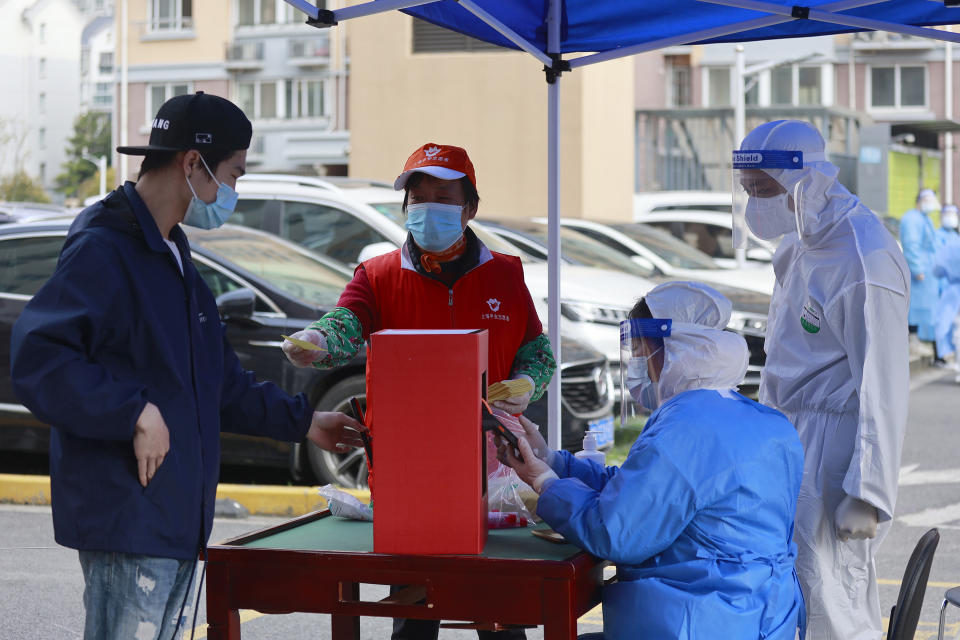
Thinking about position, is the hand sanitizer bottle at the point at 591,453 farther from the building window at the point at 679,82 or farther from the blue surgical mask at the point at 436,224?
the building window at the point at 679,82

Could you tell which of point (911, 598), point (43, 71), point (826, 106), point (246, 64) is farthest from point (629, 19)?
point (43, 71)

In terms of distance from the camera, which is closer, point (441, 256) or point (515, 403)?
point (515, 403)

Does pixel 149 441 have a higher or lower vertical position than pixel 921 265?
lower

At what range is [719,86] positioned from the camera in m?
49.0

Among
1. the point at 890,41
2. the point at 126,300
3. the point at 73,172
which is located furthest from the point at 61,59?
the point at 126,300

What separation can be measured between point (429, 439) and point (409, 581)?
35 centimetres

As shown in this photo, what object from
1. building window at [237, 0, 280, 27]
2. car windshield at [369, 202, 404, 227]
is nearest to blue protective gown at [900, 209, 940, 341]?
car windshield at [369, 202, 404, 227]

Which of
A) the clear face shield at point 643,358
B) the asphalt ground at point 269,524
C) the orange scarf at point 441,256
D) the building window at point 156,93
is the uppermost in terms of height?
the building window at point 156,93

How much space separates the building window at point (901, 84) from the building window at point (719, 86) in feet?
18.6

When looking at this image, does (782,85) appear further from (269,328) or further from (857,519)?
(857,519)

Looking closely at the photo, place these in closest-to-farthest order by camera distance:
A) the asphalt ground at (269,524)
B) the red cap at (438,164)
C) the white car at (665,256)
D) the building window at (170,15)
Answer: the red cap at (438,164) → the asphalt ground at (269,524) → the white car at (665,256) → the building window at (170,15)

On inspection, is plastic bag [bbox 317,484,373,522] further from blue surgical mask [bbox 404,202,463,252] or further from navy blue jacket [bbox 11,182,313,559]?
blue surgical mask [bbox 404,202,463,252]

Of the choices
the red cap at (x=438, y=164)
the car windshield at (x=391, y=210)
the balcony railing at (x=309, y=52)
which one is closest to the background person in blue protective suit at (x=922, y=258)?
the car windshield at (x=391, y=210)

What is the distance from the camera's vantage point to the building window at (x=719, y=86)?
4856 centimetres
